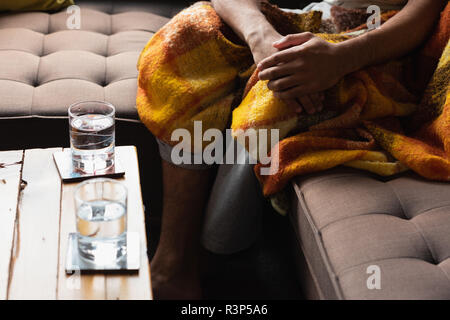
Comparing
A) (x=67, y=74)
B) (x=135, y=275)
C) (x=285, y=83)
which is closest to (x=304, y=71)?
(x=285, y=83)

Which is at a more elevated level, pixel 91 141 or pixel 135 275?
pixel 91 141

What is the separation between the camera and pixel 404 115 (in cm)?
111

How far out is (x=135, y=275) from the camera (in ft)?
2.34

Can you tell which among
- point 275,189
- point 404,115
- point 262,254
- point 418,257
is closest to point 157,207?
Answer: point 262,254

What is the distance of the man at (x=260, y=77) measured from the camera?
3.36ft

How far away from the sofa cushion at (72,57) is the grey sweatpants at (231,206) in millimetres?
251

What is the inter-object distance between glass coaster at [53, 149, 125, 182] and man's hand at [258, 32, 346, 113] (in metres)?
0.32

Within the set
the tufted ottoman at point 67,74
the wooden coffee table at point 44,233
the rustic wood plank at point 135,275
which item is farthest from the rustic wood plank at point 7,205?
the tufted ottoman at point 67,74
